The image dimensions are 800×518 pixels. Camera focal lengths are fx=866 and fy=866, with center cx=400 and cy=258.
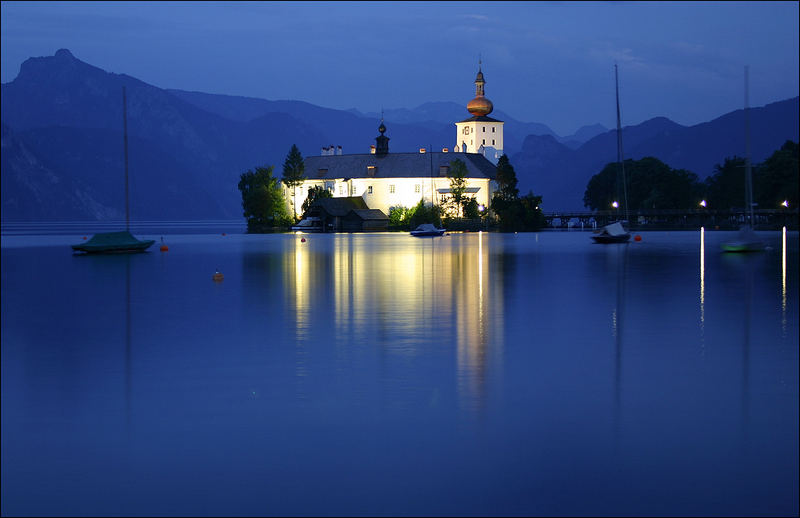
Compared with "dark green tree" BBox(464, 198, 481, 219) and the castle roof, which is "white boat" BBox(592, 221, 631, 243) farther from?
the castle roof

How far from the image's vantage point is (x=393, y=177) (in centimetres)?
16700

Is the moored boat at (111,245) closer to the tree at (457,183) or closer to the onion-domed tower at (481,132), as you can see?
the tree at (457,183)

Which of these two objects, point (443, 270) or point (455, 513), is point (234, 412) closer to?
point (455, 513)

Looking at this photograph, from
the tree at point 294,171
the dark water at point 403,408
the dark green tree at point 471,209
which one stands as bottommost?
the dark water at point 403,408

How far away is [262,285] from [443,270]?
12.8 meters

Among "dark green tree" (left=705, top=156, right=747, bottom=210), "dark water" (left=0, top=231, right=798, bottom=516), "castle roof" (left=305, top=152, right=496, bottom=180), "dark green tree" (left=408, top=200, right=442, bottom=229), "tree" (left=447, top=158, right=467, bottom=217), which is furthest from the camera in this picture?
"dark green tree" (left=705, top=156, right=747, bottom=210)

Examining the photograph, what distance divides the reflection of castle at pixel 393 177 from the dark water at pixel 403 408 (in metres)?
131

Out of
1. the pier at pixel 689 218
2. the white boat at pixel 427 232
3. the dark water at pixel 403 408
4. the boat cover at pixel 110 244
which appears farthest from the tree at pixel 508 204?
the dark water at pixel 403 408

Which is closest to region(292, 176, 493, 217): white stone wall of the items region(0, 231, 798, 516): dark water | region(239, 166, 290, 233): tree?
region(239, 166, 290, 233): tree

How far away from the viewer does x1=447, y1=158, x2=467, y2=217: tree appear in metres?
154

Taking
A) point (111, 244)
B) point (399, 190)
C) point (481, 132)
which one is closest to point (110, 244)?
point (111, 244)

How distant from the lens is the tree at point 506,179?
498 ft

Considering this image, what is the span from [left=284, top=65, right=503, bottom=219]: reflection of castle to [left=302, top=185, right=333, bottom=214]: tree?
3865 mm

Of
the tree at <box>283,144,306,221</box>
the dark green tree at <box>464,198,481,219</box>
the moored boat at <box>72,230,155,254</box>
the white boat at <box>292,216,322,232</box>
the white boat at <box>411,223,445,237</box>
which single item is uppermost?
the tree at <box>283,144,306,221</box>
